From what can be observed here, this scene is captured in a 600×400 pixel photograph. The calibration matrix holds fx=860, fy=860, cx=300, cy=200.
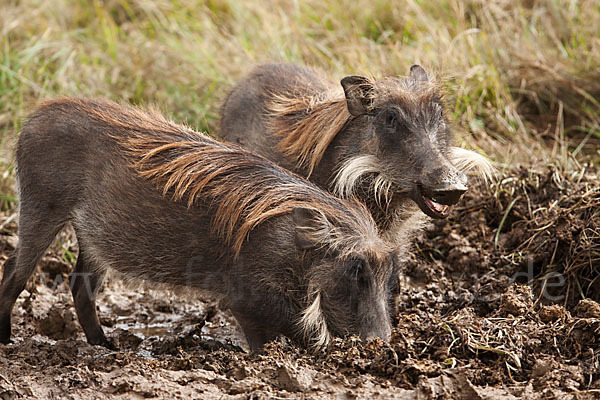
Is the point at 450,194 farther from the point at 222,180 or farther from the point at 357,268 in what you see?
the point at 222,180

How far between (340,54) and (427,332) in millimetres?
3578

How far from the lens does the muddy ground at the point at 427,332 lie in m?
3.34

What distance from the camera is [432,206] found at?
410 centimetres

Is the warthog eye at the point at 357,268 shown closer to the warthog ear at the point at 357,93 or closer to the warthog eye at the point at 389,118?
the warthog eye at the point at 389,118

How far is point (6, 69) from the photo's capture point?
21.6 feet

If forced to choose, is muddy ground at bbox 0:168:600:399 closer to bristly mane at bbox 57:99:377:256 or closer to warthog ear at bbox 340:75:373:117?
bristly mane at bbox 57:99:377:256

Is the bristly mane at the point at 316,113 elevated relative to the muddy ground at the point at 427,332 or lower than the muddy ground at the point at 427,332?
elevated

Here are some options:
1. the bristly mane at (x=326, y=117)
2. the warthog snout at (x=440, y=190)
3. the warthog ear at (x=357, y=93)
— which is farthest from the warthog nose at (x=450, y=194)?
the warthog ear at (x=357, y=93)

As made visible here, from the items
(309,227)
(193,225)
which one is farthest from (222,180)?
(309,227)

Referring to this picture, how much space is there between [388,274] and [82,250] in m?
1.67

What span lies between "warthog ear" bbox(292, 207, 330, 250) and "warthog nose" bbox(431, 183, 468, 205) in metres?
0.67

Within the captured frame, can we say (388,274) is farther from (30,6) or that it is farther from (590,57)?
(30,6)

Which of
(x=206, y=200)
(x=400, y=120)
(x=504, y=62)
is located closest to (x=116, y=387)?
(x=206, y=200)

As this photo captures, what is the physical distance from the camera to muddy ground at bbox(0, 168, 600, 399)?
334 centimetres
